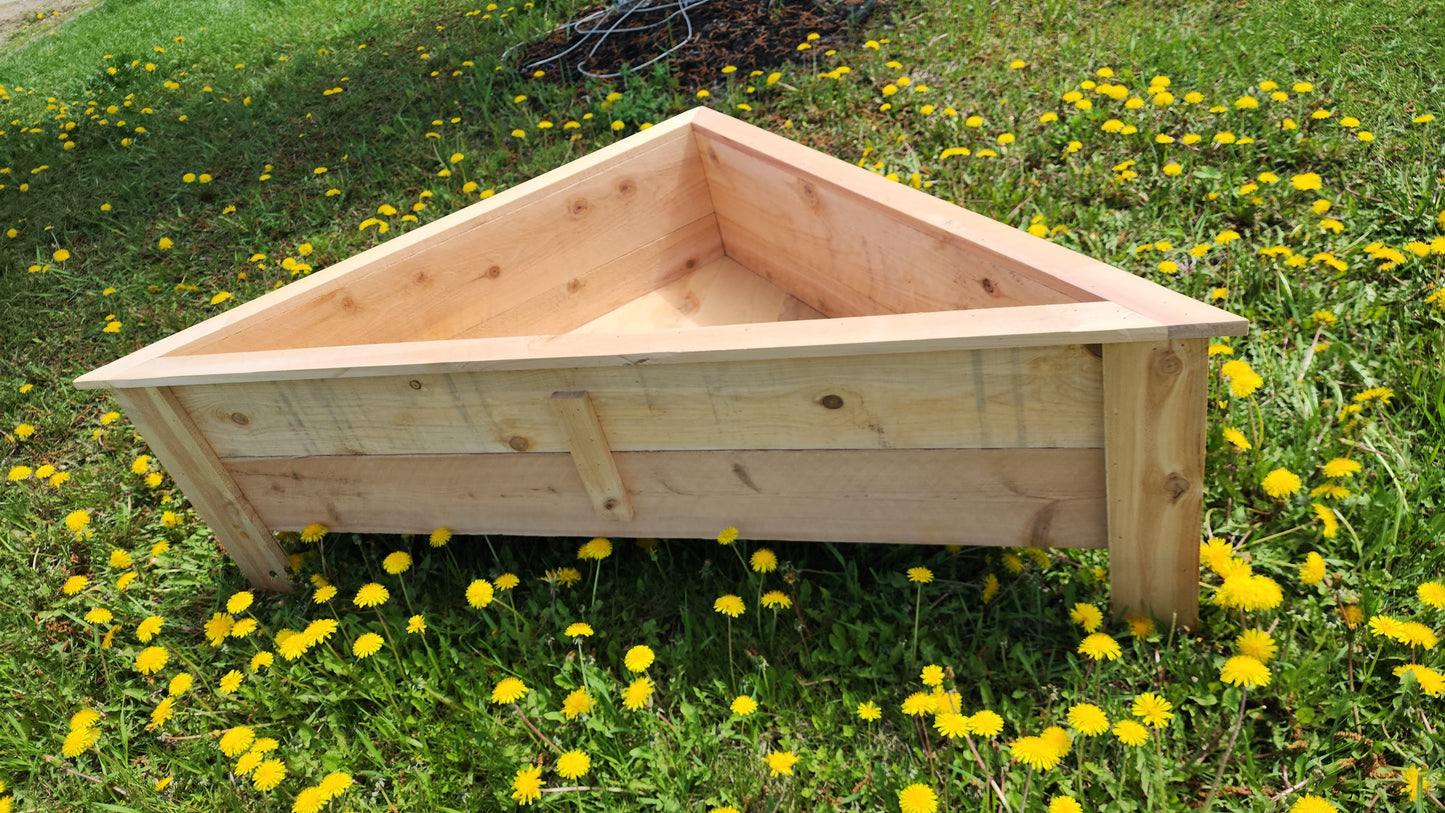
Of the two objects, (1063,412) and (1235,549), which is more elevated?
(1063,412)

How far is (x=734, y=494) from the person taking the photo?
177 cm

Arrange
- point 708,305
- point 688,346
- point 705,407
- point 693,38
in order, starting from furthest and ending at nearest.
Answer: point 693,38
point 708,305
point 705,407
point 688,346

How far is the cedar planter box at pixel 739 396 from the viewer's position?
1428mm

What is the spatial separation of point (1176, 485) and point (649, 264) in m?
1.68

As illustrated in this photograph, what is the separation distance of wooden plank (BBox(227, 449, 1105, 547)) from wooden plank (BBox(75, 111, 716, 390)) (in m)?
0.28

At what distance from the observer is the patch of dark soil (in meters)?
4.34

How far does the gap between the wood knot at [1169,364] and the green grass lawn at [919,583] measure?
413 mm

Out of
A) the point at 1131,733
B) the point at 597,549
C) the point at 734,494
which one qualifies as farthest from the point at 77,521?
the point at 1131,733

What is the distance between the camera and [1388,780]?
1.44 meters

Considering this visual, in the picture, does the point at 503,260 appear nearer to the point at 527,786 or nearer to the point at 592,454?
the point at 592,454

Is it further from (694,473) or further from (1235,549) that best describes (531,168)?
(1235,549)

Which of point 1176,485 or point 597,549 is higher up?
point 1176,485

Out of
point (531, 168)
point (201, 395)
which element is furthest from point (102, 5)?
point (201, 395)

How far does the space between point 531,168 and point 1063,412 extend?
298cm
